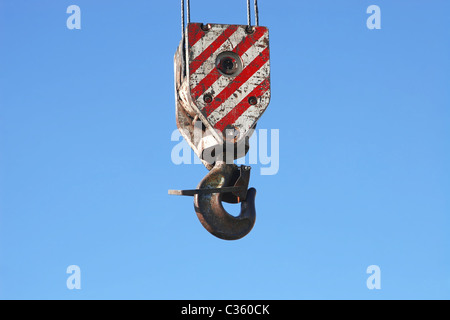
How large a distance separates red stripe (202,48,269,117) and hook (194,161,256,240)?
0.36 metres

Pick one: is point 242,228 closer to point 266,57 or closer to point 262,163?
point 262,163

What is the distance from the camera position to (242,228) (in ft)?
14.4

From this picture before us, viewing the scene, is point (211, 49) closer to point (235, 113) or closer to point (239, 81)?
point (239, 81)

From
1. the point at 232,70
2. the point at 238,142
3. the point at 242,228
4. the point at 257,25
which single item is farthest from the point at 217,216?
the point at 257,25

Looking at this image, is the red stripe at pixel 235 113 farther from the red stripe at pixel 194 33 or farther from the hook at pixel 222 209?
the red stripe at pixel 194 33

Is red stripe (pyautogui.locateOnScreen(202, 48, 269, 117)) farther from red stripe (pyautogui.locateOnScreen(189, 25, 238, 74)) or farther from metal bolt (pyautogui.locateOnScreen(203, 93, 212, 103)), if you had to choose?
red stripe (pyautogui.locateOnScreen(189, 25, 238, 74))

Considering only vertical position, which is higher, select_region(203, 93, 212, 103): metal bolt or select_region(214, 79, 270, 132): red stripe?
select_region(203, 93, 212, 103): metal bolt

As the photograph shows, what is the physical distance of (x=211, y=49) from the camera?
4.30 meters

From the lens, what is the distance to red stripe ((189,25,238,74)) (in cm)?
427

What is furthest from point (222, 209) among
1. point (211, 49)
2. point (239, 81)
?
point (211, 49)

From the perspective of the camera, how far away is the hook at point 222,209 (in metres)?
4.34

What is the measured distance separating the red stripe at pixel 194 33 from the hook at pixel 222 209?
71 cm

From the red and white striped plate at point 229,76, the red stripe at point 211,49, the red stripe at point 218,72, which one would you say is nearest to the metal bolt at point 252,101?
the red and white striped plate at point 229,76

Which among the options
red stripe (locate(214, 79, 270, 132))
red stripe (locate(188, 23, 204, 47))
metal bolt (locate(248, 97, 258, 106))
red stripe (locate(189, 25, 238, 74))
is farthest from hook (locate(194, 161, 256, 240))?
red stripe (locate(188, 23, 204, 47))
